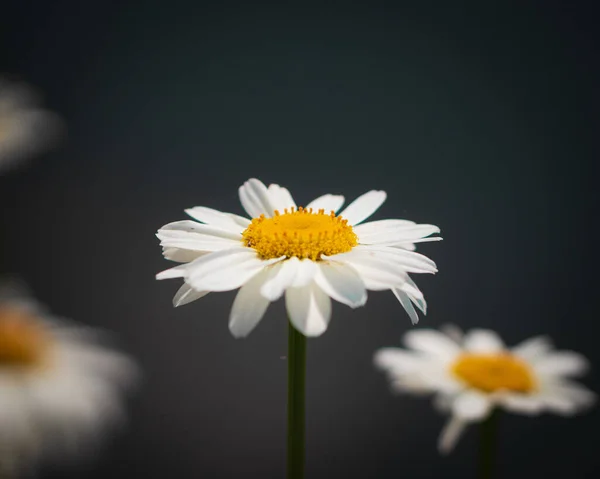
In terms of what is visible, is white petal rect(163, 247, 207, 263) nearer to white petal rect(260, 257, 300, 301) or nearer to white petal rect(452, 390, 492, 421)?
white petal rect(260, 257, 300, 301)

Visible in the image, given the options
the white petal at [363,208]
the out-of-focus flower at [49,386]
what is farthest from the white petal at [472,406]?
the out-of-focus flower at [49,386]

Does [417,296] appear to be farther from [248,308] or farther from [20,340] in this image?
[20,340]

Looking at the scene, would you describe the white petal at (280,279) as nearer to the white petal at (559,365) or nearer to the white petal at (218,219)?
the white petal at (218,219)

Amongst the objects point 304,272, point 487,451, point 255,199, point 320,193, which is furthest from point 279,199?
point 320,193

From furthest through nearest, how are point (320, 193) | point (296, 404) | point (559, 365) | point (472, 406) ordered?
point (320, 193)
point (559, 365)
point (472, 406)
point (296, 404)

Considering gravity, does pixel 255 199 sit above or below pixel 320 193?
below

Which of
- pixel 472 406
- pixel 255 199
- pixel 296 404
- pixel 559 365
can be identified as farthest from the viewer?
pixel 559 365

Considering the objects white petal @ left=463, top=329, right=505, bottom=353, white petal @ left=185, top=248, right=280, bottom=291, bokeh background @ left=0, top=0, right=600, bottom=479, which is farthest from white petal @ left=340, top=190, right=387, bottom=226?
bokeh background @ left=0, top=0, right=600, bottom=479
